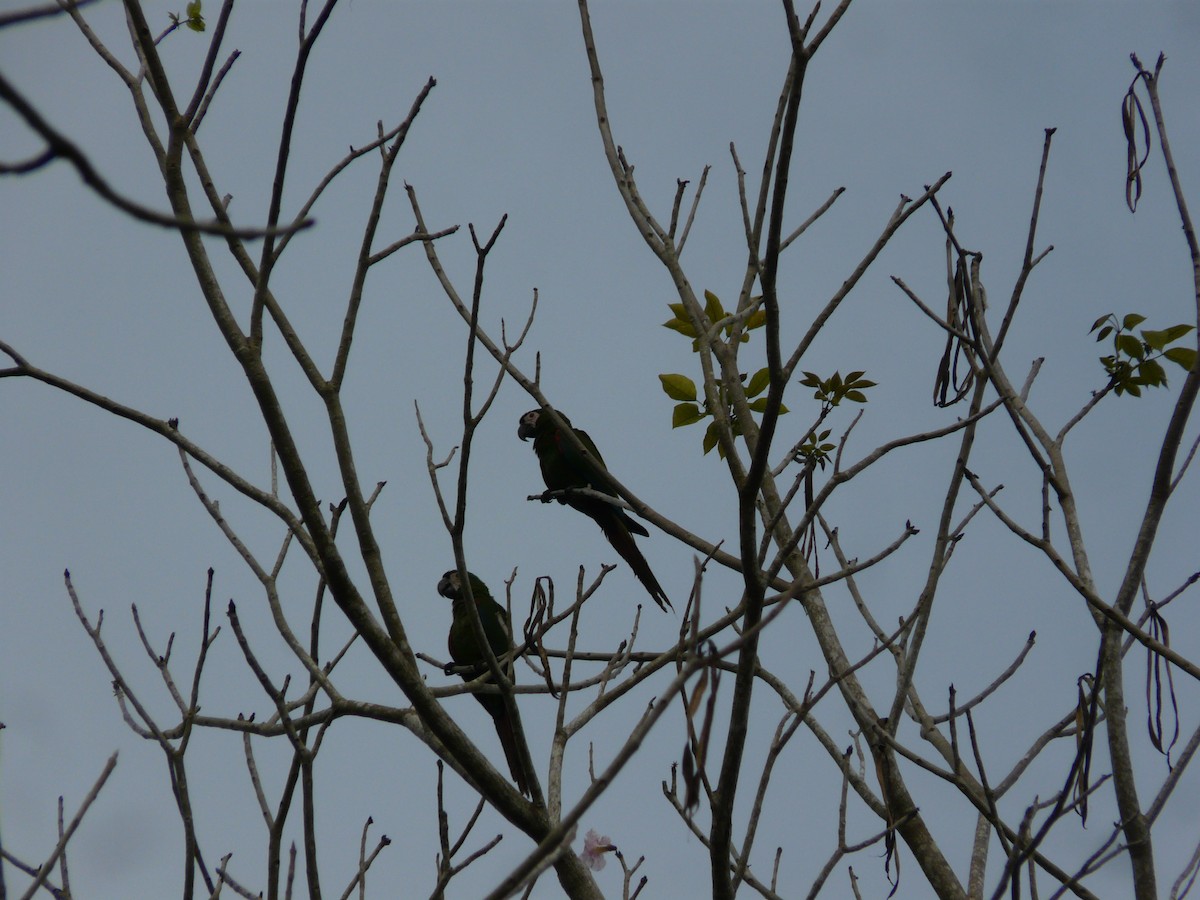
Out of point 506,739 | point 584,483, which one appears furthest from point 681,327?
point 584,483

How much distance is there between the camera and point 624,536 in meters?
5.89

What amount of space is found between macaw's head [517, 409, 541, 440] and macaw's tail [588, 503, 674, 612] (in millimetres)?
1119

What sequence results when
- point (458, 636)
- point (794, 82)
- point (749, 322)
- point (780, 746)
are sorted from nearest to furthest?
point (794, 82)
point (780, 746)
point (749, 322)
point (458, 636)

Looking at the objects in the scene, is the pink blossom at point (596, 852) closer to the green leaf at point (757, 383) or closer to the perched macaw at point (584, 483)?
the green leaf at point (757, 383)

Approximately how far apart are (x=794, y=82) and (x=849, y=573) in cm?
125

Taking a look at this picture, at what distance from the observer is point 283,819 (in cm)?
215

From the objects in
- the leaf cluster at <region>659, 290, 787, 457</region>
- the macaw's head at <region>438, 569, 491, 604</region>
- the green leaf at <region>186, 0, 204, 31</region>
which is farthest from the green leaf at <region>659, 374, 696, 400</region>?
the macaw's head at <region>438, 569, 491, 604</region>

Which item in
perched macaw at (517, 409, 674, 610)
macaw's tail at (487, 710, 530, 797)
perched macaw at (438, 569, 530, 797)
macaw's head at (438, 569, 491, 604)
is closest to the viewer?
macaw's tail at (487, 710, 530, 797)

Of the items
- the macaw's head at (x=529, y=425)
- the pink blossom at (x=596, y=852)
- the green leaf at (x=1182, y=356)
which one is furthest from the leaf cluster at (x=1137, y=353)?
the macaw's head at (x=529, y=425)

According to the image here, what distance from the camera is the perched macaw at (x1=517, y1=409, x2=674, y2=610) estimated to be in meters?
5.74

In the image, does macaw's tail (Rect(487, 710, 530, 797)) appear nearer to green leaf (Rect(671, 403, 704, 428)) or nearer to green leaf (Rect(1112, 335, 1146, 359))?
green leaf (Rect(671, 403, 704, 428))

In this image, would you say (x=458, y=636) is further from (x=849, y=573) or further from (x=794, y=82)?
(x=794, y=82)

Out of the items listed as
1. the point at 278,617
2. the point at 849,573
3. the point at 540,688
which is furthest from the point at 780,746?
the point at 278,617

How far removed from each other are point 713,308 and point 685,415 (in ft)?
1.18
